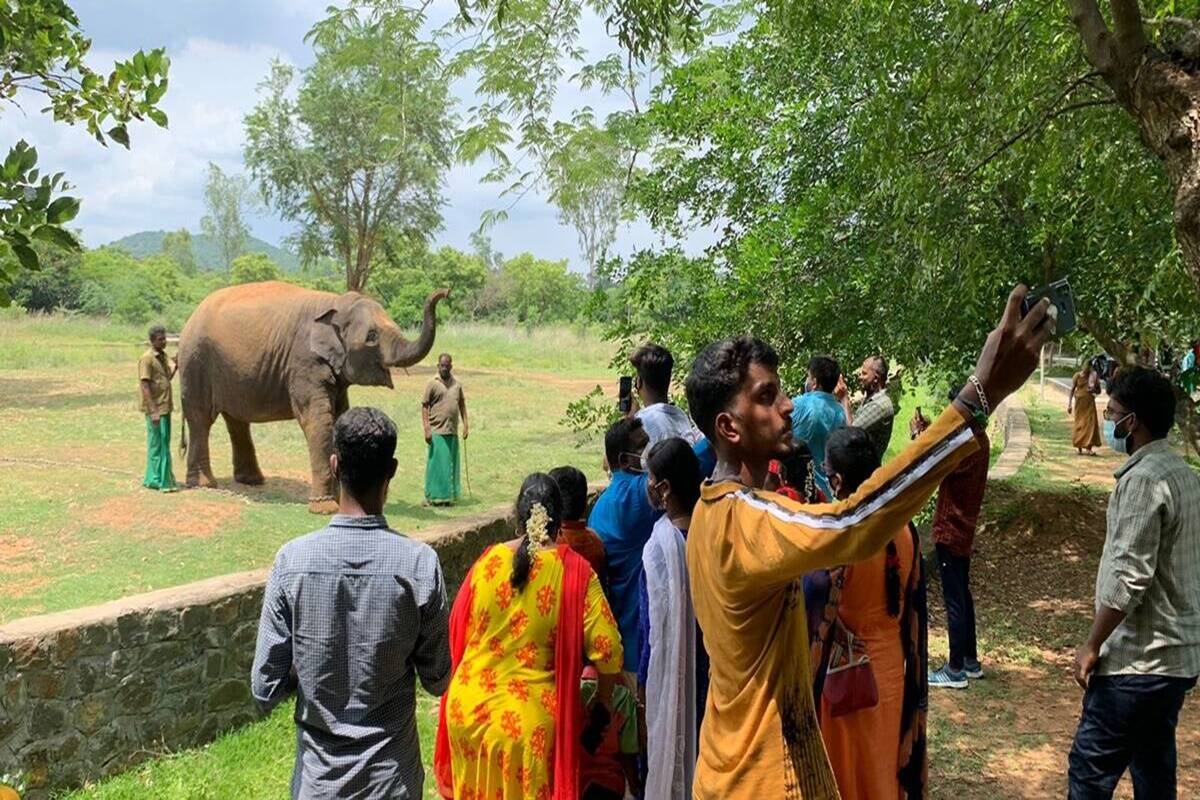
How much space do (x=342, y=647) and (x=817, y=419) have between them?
3.76m

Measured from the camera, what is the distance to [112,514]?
9.88 meters

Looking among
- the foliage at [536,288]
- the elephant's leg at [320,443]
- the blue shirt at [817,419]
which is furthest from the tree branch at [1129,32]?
the foliage at [536,288]

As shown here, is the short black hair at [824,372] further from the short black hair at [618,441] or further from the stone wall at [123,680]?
the stone wall at [123,680]

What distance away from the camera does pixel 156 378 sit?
441 inches

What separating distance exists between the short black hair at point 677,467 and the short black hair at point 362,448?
0.85 meters

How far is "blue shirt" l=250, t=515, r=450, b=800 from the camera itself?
104 inches

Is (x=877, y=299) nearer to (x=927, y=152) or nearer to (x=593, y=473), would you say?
(x=927, y=152)

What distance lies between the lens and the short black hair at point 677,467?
3.09 meters

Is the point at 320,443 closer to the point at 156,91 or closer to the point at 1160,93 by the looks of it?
the point at 156,91

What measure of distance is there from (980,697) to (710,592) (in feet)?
14.0

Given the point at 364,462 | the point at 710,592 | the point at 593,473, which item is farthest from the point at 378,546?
the point at 593,473

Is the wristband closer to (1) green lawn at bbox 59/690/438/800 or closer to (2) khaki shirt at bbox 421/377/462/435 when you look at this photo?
(1) green lawn at bbox 59/690/438/800

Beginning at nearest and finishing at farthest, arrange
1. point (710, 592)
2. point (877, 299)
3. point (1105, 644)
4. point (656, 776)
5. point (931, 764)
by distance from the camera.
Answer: point (710, 592)
point (656, 776)
point (1105, 644)
point (931, 764)
point (877, 299)

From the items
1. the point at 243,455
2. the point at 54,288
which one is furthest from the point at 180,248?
the point at 243,455
